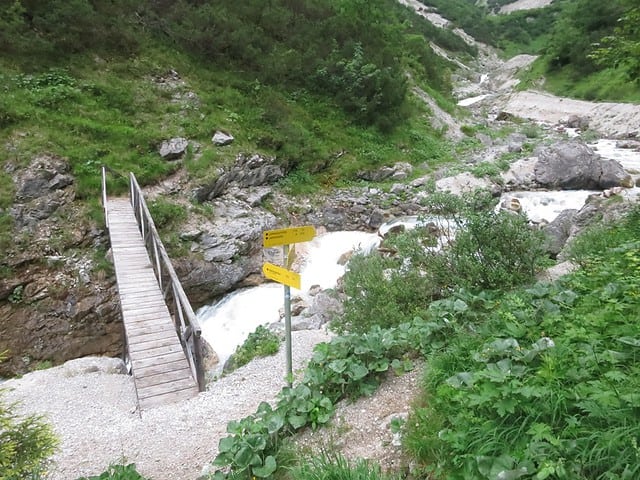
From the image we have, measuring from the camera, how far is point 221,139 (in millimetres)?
15344

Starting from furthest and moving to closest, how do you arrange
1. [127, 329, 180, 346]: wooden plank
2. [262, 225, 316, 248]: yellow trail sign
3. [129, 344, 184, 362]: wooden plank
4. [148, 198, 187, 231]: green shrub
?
[148, 198, 187, 231]: green shrub, [127, 329, 180, 346]: wooden plank, [129, 344, 184, 362]: wooden plank, [262, 225, 316, 248]: yellow trail sign

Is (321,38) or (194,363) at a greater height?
(321,38)

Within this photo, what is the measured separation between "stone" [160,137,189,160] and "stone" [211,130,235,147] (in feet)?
3.71

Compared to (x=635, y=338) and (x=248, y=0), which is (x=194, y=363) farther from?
(x=248, y=0)

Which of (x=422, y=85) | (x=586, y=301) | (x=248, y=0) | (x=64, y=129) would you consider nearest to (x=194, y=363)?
(x=586, y=301)

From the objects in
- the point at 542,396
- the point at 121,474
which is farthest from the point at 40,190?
the point at 542,396

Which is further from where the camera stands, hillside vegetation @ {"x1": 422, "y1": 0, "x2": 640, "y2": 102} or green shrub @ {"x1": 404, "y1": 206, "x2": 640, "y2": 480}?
hillside vegetation @ {"x1": 422, "y1": 0, "x2": 640, "y2": 102}

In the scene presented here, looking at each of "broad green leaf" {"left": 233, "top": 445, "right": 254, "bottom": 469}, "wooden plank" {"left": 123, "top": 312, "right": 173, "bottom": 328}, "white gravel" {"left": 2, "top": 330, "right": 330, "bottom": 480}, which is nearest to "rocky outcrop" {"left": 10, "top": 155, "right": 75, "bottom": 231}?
"white gravel" {"left": 2, "top": 330, "right": 330, "bottom": 480}

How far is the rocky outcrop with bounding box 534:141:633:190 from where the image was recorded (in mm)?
15070

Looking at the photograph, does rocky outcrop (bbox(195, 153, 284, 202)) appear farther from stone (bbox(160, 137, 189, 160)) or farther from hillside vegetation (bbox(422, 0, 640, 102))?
hillside vegetation (bbox(422, 0, 640, 102))

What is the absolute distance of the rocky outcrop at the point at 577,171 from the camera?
15070mm

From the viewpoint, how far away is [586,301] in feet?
11.6

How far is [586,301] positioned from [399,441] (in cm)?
217

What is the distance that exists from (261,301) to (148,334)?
449 cm
